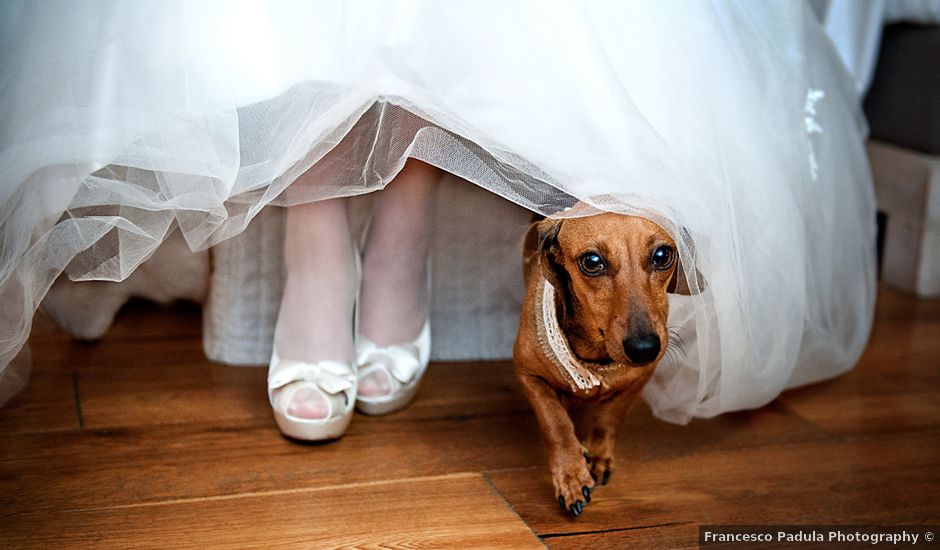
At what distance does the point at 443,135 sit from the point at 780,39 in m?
0.51

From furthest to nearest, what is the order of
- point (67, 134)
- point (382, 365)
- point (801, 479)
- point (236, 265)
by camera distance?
point (236, 265) → point (382, 365) → point (801, 479) → point (67, 134)

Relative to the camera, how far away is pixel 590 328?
1031 mm

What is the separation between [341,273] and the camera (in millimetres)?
1241

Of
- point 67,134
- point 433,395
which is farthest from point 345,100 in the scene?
point 433,395

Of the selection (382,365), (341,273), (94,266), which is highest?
(94,266)

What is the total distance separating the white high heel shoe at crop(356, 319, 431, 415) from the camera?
1282 millimetres

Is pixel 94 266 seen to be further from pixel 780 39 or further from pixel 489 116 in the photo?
pixel 780 39

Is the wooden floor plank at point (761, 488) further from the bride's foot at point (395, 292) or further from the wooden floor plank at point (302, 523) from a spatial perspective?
the bride's foot at point (395, 292)

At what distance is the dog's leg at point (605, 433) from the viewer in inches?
43.8

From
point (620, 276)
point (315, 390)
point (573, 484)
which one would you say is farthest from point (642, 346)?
point (315, 390)

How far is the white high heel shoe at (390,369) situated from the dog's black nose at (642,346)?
1.35 ft

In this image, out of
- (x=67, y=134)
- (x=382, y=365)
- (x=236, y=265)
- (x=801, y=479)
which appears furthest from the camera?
(x=236, y=265)

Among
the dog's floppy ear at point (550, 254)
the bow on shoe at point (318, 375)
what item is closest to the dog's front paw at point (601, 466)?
the dog's floppy ear at point (550, 254)

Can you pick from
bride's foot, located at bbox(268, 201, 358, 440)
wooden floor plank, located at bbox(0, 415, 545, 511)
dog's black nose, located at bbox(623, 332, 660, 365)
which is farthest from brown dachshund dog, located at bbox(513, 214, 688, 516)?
bride's foot, located at bbox(268, 201, 358, 440)
